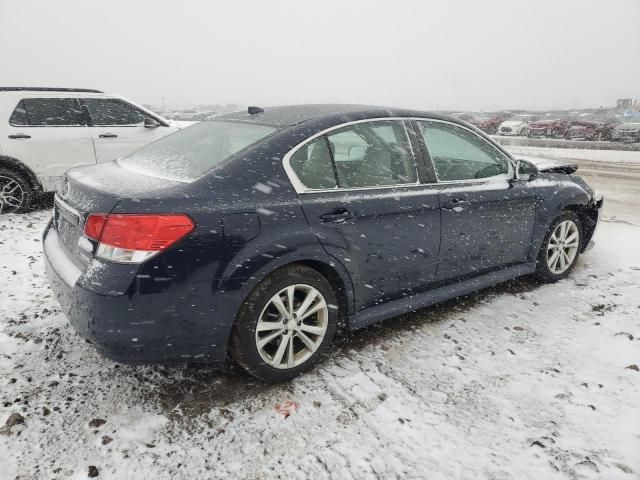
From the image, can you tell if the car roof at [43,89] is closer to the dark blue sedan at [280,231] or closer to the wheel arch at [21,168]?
the wheel arch at [21,168]

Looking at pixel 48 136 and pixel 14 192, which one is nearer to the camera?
pixel 14 192

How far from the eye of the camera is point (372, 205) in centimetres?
292

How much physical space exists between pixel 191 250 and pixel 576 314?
309 cm

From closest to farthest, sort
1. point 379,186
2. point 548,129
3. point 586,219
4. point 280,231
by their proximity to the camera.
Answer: point 280,231 → point 379,186 → point 586,219 → point 548,129

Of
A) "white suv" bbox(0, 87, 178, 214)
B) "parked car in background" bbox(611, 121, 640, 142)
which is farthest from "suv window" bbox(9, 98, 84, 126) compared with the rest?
"parked car in background" bbox(611, 121, 640, 142)

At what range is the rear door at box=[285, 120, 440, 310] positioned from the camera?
2.76 meters

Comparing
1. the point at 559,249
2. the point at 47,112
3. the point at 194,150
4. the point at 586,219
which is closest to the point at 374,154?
the point at 194,150

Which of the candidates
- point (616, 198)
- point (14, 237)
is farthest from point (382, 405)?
point (616, 198)

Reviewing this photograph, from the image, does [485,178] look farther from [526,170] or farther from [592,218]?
[592,218]

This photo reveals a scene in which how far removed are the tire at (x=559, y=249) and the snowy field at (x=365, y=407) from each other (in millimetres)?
597

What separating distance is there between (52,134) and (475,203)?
5887 millimetres

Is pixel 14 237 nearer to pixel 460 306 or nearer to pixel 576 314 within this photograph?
pixel 460 306

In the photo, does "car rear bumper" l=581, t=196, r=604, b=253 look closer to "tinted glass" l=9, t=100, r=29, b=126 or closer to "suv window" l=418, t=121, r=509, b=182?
"suv window" l=418, t=121, r=509, b=182

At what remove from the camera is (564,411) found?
2.54 m
